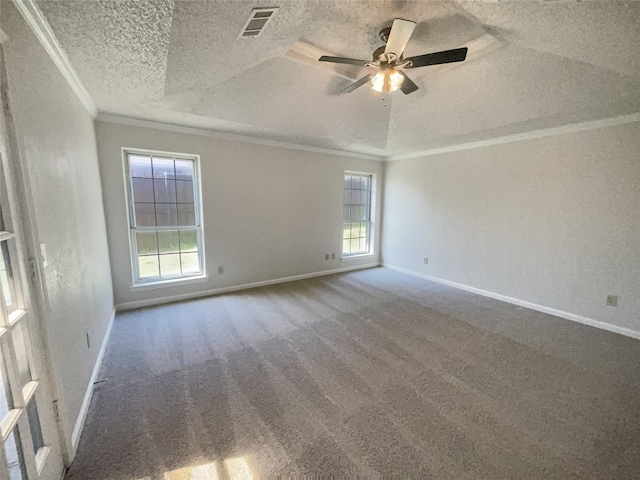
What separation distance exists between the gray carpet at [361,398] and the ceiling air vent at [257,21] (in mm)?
2514

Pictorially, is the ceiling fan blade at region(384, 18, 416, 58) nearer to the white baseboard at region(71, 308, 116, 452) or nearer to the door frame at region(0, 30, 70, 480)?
the door frame at region(0, 30, 70, 480)

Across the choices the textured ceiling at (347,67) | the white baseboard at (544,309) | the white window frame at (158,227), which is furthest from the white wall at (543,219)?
the white window frame at (158,227)

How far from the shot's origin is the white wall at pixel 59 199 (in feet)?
4.06

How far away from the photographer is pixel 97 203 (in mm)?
2725

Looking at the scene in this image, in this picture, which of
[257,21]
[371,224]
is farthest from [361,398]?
[371,224]

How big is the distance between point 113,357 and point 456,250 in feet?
15.7

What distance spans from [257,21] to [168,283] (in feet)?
10.8

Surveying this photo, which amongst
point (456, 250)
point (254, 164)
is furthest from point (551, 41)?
point (254, 164)

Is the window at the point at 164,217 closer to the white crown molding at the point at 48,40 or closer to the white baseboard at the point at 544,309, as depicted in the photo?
the white crown molding at the point at 48,40

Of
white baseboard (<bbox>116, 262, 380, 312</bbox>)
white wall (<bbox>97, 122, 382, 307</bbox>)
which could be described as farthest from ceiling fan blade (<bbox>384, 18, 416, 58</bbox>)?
white baseboard (<bbox>116, 262, 380, 312</bbox>)

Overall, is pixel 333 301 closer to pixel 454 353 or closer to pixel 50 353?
pixel 454 353

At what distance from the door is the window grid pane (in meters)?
2.47

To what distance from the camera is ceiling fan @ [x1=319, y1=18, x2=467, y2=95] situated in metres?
1.69

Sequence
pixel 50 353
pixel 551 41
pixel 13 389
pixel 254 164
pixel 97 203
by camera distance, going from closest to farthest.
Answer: pixel 13 389, pixel 50 353, pixel 551 41, pixel 97 203, pixel 254 164
